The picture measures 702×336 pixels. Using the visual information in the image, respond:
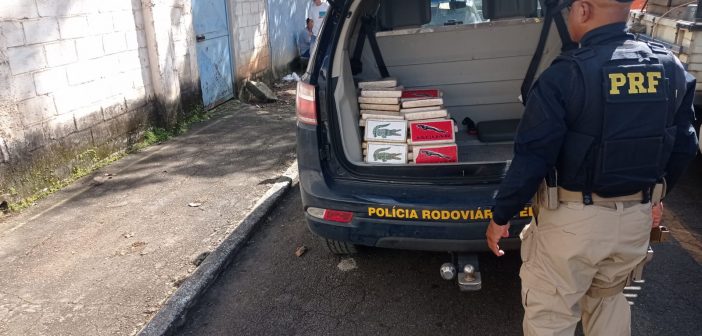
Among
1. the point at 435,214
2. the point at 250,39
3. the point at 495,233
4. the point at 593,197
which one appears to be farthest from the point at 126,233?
the point at 250,39

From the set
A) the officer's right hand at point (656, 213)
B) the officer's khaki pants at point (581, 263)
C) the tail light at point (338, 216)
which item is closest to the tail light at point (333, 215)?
the tail light at point (338, 216)

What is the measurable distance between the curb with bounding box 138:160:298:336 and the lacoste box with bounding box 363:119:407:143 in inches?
50.8

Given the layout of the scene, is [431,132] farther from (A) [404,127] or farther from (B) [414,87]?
(B) [414,87]

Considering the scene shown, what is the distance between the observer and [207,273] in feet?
Result: 11.7

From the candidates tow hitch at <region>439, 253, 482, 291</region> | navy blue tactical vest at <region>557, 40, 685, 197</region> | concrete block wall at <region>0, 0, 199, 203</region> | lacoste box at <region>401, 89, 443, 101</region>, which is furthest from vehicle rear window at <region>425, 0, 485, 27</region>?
concrete block wall at <region>0, 0, 199, 203</region>

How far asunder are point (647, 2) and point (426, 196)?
5.64 metres

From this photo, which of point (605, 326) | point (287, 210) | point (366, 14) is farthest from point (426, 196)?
point (287, 210)

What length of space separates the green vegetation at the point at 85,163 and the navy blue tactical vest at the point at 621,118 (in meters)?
4.36

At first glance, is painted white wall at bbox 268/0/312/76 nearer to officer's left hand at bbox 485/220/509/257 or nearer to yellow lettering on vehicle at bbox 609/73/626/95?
officer's left hand at bbox 485/220/509/257

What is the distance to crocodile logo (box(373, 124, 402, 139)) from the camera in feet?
11.3

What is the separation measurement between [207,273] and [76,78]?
280 centimetres

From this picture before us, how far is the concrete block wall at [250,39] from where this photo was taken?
29.1 feet

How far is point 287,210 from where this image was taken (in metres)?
4.72

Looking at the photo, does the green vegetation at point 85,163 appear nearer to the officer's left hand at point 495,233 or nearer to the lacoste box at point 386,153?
the lacoste box at point 386,153
